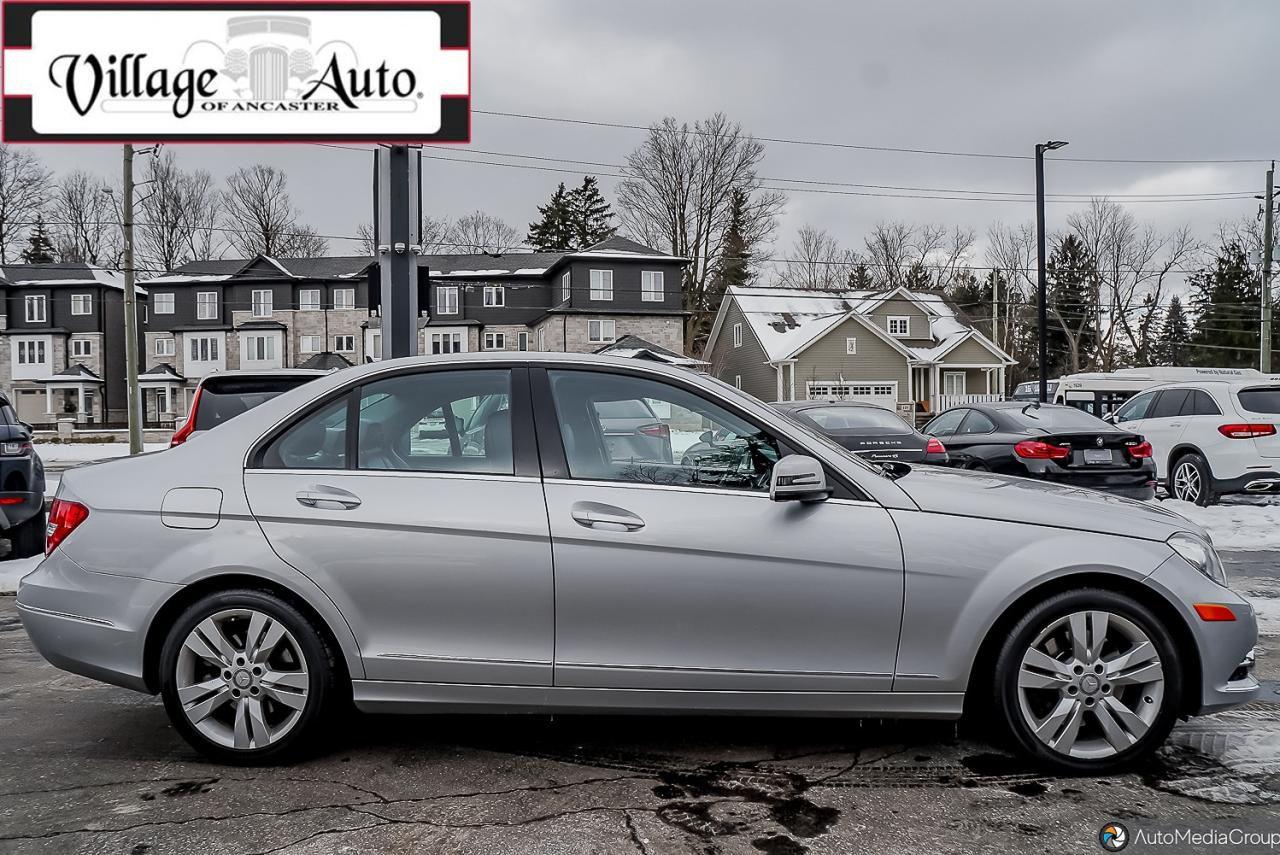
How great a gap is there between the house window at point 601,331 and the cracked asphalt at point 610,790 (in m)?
44.9

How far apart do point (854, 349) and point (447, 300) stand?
A: 23.2 metres

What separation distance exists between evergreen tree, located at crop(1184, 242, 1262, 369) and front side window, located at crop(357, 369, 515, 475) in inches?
2787

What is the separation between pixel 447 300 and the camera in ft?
172

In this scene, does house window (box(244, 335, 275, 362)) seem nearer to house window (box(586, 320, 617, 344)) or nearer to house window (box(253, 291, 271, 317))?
house window (box(253, 291, 271, 317))

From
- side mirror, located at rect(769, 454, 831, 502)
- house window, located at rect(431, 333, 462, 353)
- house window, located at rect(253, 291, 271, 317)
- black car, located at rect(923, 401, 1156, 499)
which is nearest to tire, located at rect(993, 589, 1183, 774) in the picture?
side mirror, located at rect(769, 454, 831, 502)

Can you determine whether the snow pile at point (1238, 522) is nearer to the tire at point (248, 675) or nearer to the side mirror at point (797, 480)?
the side mirror at point (797, 480)

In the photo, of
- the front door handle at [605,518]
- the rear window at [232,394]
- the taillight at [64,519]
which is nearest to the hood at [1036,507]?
the front door handle at [605,518]

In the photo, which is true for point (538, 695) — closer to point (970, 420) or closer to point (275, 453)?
point (275, 453)

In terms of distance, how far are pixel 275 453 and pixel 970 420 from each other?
978cm

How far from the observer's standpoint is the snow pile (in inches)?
365

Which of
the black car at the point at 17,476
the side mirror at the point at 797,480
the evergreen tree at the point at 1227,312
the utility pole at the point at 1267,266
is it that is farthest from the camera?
the evergreen tree at the point at 1227,312

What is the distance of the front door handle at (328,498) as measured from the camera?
3473 mm

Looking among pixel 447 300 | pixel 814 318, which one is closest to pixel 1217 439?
pixel 814 318

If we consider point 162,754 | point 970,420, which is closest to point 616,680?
point 162,754
